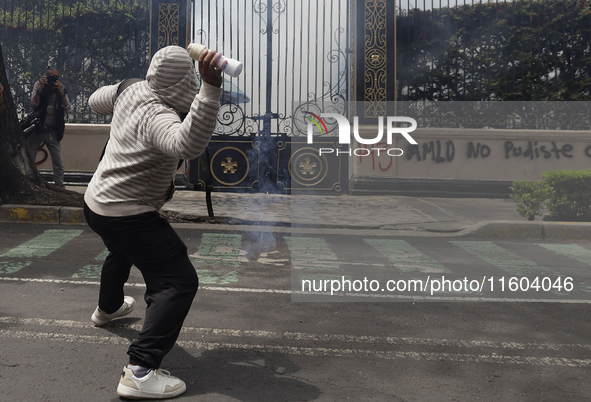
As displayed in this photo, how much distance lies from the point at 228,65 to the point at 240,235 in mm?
5324

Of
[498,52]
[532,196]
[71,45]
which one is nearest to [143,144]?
[532,196]

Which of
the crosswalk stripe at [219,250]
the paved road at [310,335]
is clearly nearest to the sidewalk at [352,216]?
the crosswalk stripe at [219,250]

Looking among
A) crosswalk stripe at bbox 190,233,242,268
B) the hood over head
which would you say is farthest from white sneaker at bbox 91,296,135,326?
crosswalk stripe at bbox 190,233,242,268

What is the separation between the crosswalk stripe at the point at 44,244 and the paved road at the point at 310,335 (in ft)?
0.18

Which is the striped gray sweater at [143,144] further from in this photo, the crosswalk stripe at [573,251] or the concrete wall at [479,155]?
the concrete wall at [479,155]

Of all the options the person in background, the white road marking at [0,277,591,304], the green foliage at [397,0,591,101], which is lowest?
the white road marking at [0,277,591,304]

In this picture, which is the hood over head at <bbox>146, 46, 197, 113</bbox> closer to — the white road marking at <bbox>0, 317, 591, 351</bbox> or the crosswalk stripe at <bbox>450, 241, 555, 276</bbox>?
the white road marking at <bbox>0, 317, 591, 351</bbox>

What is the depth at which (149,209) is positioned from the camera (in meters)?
2.96

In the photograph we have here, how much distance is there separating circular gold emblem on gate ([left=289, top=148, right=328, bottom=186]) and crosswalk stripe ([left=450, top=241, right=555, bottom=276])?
15.5ft

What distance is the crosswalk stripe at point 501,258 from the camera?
19.4 ft

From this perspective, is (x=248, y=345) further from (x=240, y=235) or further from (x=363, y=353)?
(x=240, y=235)

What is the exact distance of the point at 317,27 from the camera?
37.8 ft

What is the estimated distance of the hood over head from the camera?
286cm

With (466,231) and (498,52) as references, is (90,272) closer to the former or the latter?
(466,231)
